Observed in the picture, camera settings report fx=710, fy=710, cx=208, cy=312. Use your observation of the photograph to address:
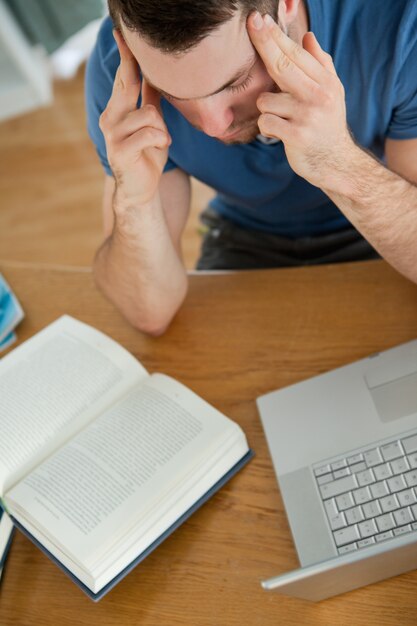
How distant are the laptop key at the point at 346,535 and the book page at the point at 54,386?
370mm

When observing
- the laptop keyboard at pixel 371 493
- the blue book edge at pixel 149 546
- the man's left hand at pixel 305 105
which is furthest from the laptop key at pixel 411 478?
the man's left hand at pixel 305 105

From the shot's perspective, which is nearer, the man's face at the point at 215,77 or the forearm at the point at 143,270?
the man's face at the point at 215,77

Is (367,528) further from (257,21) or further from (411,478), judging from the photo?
(257,21)

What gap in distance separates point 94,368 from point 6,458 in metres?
0.18

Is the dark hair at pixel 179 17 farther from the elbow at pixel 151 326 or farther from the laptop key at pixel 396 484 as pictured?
the laptop key at pixel 396 484

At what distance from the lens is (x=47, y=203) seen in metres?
2.56

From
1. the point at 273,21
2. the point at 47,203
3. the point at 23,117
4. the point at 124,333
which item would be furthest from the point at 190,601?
the point at 23,117

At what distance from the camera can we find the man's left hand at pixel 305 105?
A: 834mm

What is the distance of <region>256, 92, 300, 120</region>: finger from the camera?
88 cm

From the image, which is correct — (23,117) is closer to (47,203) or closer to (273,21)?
(47,203)

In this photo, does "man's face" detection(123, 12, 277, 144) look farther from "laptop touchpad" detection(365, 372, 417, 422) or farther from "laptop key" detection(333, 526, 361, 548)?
"laptop key" detection(333, 526, 361, 548)

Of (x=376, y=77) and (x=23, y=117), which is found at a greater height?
(x=376, y=77)

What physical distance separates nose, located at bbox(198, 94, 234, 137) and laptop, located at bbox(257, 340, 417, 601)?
36 centimetres

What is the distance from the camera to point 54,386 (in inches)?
40.2
